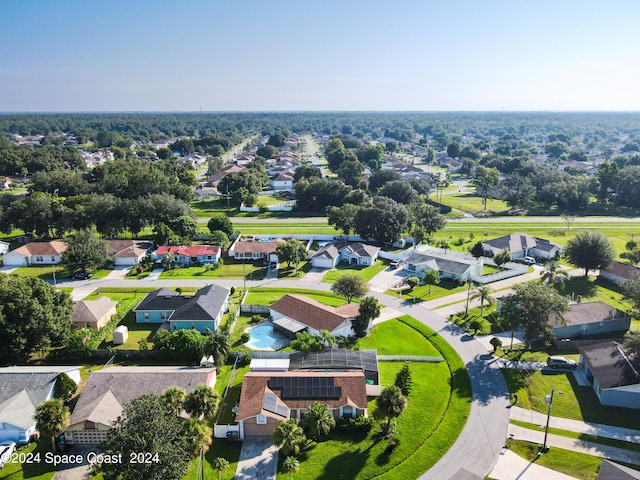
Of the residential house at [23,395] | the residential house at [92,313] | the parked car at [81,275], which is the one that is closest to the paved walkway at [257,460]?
the residential house at [23,395]

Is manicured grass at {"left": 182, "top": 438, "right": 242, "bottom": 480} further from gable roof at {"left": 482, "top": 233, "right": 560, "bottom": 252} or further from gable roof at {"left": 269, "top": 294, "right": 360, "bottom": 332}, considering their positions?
gable roof at {"left": 482, "top": 233, "right": 560, "bottom": 252}

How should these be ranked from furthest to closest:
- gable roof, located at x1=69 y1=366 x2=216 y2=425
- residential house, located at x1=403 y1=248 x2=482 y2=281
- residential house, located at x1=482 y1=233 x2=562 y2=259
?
1. residential house, located at x1=482 y1=233 x2=562 y2=259
2. residential house, located at x1=403 y1=248 x2=482 y2=281
3. gable roof, located at x1=69 y1=366 x2=216 y2=425

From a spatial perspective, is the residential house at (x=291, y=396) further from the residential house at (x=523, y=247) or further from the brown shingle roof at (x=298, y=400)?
the residential house at (x=523, y=247)

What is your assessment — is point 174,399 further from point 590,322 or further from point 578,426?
point 590,322

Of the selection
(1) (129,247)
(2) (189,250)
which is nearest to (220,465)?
(2) (189,250)

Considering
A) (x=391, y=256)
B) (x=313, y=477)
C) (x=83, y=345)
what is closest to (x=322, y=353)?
(x=313, y=477)

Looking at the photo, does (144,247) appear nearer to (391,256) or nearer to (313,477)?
(391,256)

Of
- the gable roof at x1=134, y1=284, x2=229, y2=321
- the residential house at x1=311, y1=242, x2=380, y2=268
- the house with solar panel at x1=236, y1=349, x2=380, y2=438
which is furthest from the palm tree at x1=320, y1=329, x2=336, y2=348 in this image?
the residential house at x1=311, y1=242, x2=380, y2=268

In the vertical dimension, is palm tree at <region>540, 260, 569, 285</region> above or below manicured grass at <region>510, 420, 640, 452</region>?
above
